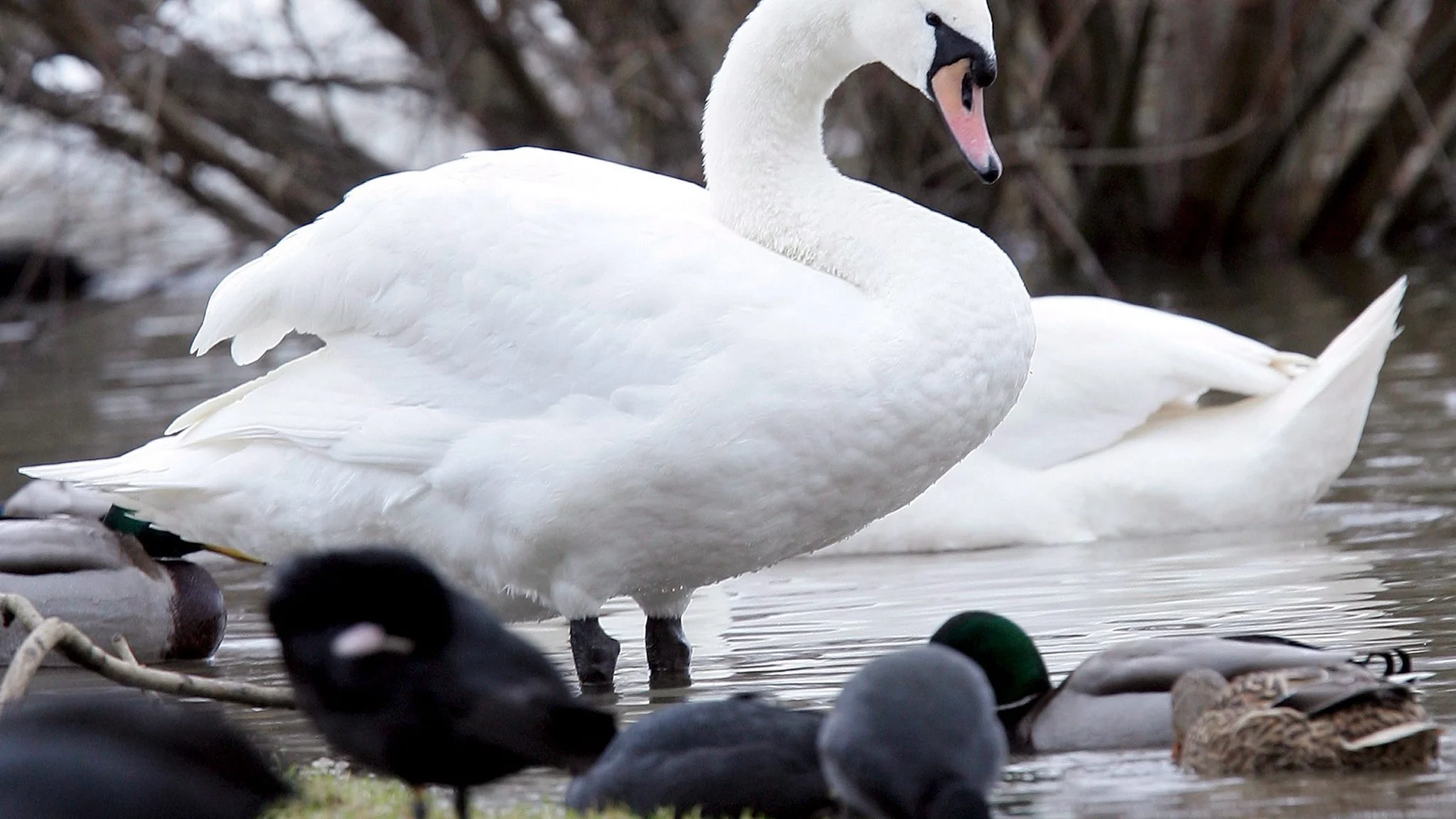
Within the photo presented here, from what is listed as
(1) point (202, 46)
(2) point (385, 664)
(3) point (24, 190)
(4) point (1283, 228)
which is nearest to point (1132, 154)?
(4) point (1283, 228)

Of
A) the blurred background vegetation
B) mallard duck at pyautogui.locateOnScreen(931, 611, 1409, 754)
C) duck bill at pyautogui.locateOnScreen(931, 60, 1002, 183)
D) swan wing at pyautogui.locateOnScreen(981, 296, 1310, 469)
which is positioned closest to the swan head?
duck bill at pyautogui.locateOnScreen(931, 60, 1002, 183)

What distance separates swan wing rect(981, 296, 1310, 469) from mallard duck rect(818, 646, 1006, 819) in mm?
3743

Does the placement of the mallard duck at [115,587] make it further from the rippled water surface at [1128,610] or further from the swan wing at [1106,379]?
the swan wing at [1106,379]

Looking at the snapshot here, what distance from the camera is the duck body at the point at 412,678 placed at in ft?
11.6

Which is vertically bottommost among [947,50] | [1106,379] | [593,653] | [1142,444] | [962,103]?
[593,653]

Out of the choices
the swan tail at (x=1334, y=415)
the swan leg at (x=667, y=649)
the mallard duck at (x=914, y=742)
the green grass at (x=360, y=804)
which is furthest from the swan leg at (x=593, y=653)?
the swan tail at (x=1334, y=415)

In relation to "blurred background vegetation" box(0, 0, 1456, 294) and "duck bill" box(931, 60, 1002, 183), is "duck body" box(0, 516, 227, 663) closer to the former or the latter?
"duck bill" box(931, 60, 1002, 183)

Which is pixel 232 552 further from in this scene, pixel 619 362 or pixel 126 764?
pixel 126 764

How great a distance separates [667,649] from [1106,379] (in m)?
2.37

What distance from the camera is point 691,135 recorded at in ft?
50.2

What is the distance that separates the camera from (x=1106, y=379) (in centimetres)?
729

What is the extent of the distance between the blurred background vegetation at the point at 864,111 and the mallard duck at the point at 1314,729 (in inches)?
339

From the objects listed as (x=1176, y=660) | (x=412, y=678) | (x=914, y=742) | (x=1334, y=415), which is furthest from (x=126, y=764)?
(x=1334, y=415)

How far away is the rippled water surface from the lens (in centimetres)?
407
